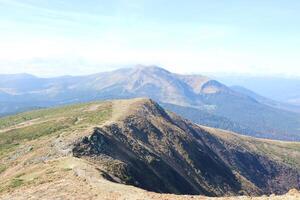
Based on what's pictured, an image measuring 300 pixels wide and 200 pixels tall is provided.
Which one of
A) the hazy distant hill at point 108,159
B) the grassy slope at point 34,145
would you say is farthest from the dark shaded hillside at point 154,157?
the grassy slope at point 34,145

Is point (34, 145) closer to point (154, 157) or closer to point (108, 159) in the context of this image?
point (108, 159)

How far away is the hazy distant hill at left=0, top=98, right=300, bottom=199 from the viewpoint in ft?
204

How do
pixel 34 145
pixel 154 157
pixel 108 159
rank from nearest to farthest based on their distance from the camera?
1. pixel 108 159
2. pixel 34 145
3. pixel 154 157

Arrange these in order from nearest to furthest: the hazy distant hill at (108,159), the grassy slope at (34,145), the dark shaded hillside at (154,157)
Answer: the hazy distant hill at (108,159), the grassy slope at (34,145), the dark shaded hillside at (154,157)

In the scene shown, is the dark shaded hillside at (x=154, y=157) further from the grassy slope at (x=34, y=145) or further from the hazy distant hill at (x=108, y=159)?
the grassy slope at (x=34, y=145)

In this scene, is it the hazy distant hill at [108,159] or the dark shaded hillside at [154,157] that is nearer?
the hazy distant hill at [108,159]

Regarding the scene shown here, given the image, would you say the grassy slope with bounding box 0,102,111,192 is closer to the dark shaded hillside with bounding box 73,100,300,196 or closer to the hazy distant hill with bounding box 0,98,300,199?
the hazy distant hill with bounding box 0,98,300,199

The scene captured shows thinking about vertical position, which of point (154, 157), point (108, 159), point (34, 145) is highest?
point (108, 159)

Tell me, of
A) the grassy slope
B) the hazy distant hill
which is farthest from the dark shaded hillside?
the grassy slope

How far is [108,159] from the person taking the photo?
88.5 metres

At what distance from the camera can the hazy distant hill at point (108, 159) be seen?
6203 centimetres

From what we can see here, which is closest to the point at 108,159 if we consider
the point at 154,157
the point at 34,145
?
the point at 34,145

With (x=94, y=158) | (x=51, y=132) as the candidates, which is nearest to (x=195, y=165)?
(x=51, y=132)

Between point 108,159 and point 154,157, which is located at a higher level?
point 108,159
